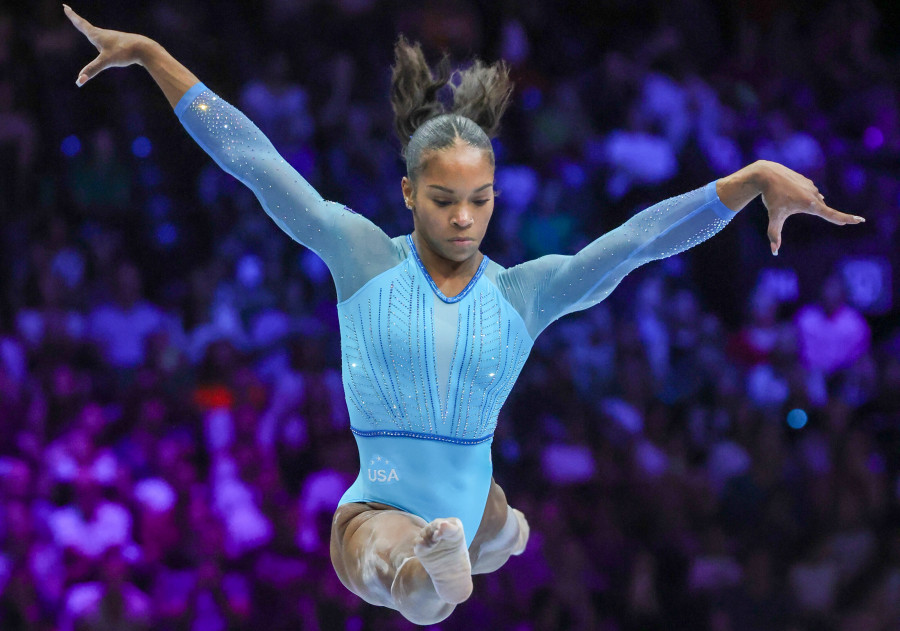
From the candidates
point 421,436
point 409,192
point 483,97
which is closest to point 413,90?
point 483,97

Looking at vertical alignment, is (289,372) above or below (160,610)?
above

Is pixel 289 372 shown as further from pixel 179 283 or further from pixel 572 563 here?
pixel 572 563

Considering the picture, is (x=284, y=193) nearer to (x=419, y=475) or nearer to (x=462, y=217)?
(x=462, y=217)

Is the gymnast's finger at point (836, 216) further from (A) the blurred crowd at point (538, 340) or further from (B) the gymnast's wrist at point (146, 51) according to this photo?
(A) the blurred crowd at point (538, 340)

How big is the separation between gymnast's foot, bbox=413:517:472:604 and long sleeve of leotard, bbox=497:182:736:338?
785 mm

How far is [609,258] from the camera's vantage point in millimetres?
2686

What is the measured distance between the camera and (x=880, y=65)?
5.41 meters

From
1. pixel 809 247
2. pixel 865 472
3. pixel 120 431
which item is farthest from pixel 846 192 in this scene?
pixel 120 431

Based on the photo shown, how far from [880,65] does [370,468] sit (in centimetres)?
402

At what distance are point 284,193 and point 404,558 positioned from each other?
94 centimetres

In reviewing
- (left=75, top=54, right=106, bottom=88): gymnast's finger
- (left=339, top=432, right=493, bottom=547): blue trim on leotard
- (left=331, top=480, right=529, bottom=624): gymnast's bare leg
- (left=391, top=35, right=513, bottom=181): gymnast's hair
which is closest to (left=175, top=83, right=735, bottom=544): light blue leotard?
(left=339, top=432, right=493, bottom=547): blue trim on leotard

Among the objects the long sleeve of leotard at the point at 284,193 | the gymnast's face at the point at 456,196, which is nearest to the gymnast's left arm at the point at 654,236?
the gymnast's face at the point at 456,196

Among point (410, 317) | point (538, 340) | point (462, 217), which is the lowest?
point (410, 317)

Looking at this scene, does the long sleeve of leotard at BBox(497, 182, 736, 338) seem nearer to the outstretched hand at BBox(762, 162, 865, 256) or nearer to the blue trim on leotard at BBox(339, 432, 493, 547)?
the outstretched hand at BBox(762, 162, 865, 256)
